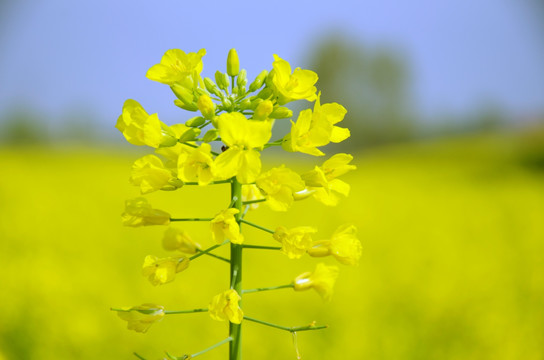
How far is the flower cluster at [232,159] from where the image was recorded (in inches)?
50.7

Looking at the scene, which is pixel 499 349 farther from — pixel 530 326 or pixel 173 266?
pixel 173 266

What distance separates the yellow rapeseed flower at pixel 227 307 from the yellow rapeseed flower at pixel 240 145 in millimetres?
311

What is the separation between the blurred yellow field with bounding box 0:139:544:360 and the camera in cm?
381

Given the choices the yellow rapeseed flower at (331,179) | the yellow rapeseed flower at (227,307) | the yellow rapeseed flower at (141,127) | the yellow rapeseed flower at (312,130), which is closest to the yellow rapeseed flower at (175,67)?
the yellow rapeseed flower at (141,127)

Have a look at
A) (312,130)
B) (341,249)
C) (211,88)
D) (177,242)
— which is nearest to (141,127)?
(211,88)

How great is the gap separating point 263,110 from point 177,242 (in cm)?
47

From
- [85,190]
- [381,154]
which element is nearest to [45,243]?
[85,190]

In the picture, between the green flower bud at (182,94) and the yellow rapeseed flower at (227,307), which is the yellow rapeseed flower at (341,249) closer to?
the yellow rapeseed flower at (227,307)

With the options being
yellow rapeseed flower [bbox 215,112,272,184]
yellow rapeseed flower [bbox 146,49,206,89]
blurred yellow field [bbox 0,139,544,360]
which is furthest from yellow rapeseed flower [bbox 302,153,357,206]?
blurred yellow field [bbox 0,139,544,360]

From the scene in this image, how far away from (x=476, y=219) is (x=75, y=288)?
216 inches

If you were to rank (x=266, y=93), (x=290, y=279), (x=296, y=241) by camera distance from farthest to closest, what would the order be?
1. (x=290, y=279)
2. (x=266, y=93)
3. (x=296, y=241)

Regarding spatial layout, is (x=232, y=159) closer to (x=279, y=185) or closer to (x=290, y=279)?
(x=279, y=185)

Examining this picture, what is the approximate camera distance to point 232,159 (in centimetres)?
127

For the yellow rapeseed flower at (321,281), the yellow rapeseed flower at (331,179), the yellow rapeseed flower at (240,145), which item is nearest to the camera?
the yellow rapeseed flower at (240,145)
